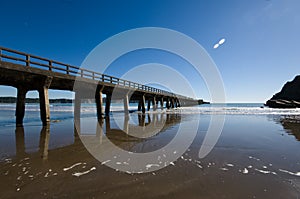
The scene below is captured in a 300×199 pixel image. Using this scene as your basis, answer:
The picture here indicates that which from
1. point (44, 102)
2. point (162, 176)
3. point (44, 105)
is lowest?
point (162, 176)

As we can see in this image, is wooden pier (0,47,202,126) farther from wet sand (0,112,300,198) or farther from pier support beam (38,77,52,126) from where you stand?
wet sand (0,112,300,198)

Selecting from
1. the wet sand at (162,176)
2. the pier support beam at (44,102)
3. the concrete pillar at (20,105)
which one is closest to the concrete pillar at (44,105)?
the pier support beam at (44,102)

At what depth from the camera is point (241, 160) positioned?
4.41 m

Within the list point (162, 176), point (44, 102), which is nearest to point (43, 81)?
point (44, 102)

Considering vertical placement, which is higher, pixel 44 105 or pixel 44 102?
pixel 44 102

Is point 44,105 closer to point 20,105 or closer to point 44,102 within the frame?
point 44,102

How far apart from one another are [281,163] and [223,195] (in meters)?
2.49

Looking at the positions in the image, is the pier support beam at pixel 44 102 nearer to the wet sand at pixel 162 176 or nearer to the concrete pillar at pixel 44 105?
the concrete pillar at pixel 44 105

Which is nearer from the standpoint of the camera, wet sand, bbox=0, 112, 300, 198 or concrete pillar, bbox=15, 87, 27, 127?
wet sand, bbox=0, 112, 300, 198

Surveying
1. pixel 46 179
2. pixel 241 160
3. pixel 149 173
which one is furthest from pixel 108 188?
pixel 241 160

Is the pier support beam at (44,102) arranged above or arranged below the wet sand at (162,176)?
above

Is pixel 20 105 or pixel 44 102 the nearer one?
pixel 44 102

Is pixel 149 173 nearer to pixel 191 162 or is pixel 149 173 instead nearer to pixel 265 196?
pixel 191 162

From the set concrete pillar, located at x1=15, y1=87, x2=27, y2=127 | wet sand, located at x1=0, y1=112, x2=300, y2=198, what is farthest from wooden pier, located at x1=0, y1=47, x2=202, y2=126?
wet sand, located at x1=0, y1=112, x2=300, y2=198
